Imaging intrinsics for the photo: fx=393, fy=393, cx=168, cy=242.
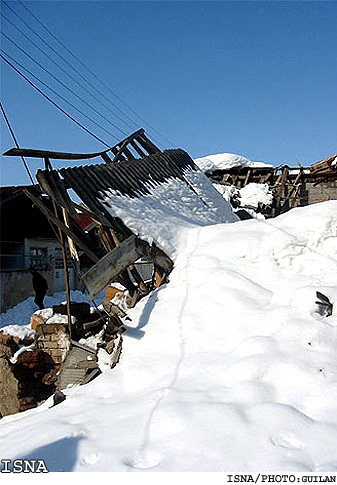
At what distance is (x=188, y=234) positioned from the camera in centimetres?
646

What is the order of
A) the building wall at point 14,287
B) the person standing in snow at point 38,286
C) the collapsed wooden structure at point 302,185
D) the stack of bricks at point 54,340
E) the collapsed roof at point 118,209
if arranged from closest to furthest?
the collapsed roof at point 118,209
the stack of bricks at point 54,340
the person standing in snow at point 38,286
the building wall at point 14,287
the collapsed wooden structure at point 302,185

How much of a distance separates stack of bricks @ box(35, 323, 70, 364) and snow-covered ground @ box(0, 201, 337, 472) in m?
1.54

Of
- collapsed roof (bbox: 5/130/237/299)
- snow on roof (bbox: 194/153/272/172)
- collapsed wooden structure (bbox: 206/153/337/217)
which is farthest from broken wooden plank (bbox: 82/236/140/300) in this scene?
snow on roof (bbox: 194/153/272/172)

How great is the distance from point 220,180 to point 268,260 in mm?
14166

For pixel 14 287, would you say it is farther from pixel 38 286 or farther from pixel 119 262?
pixel 119 262

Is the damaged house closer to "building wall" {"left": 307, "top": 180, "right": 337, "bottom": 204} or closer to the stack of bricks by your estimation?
the stack of bricks

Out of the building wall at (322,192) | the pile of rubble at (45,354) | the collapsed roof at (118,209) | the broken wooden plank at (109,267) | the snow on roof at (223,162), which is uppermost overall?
the snow on roof at (223,162)

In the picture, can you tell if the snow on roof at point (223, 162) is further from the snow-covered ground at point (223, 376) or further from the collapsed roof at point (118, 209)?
the snow-covered ground at point (223, 376)

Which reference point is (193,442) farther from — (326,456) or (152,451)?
(326,456)

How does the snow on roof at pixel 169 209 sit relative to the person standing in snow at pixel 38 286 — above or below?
above

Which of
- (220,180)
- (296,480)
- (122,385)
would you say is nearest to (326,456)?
(296,480)

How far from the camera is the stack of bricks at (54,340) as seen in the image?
20.3 ft

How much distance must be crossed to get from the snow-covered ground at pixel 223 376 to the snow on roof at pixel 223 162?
14.2 m

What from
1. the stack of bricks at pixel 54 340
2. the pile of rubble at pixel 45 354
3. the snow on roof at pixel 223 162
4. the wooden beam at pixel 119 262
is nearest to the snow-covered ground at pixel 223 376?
the wooden beam at pixel 119 262
